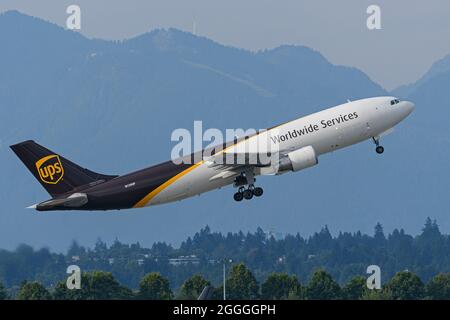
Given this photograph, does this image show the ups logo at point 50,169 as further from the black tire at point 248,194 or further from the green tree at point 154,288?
the green tree at point 154,288

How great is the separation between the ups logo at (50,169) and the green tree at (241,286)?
41273mm

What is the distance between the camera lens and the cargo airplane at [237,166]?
90375mm

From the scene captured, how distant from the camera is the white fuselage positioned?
297 feet

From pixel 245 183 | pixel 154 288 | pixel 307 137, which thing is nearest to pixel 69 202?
pixel 245 183

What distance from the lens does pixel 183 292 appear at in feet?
422

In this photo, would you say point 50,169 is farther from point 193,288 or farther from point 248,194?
point 193,288

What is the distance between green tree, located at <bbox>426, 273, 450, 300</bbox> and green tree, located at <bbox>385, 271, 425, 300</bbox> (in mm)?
961

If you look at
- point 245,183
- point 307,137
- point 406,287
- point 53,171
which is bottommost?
point 406,287

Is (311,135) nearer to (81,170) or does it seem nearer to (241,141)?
(241,141)

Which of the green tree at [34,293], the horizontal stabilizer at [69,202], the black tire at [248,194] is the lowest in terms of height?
the green tree at [34,293]

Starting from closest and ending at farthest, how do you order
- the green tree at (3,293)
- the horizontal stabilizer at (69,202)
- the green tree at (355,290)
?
the horizontal stabilizer at (69,202), the green tree at (3,293), the green tree at (355,290)

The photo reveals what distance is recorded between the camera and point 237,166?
90625mm

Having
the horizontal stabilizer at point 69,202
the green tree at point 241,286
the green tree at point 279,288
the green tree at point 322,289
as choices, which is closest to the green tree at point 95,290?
the green tree at point 241,286

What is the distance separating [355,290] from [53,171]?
54.2m
